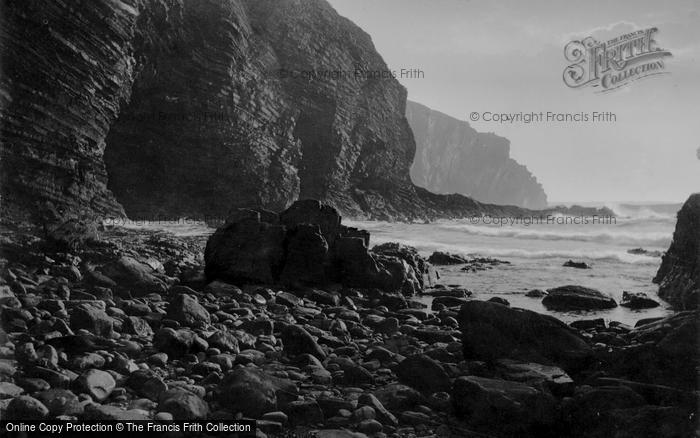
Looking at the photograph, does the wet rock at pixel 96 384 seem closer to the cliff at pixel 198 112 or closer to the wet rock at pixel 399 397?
the wet rock at pixel 399 397

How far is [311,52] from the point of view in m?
47.0

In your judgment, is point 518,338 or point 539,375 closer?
point 539,375

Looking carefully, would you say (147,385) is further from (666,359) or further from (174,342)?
(666,359)

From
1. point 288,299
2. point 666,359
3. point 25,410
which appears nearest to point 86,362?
point 25,410

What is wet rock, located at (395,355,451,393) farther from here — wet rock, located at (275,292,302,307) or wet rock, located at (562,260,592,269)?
wet rock, located at (562,260,592,269)

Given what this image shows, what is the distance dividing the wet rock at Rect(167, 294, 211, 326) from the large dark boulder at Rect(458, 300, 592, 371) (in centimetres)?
292

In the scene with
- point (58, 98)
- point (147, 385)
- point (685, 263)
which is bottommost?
point (147, 385)

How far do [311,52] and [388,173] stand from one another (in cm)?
1750

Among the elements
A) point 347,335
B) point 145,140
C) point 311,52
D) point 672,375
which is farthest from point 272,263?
point 311,52

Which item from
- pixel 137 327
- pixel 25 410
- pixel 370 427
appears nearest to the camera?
pixel 25 410

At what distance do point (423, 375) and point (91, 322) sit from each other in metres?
3.17

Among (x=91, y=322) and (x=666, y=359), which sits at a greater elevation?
(x=666, y=359)

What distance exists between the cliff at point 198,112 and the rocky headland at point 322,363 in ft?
26.4

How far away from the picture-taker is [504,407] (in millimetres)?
3258
